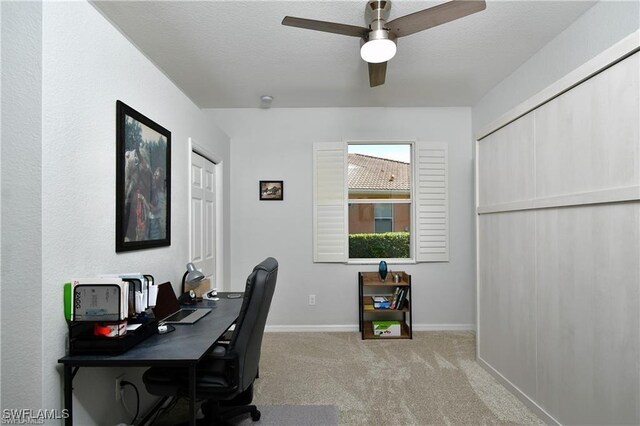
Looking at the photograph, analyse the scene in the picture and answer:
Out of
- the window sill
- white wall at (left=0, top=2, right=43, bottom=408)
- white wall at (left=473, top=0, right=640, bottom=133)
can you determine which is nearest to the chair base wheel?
white wall at (left=0, top=2, right=43, bottom=408)

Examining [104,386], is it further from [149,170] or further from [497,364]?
[497,364]

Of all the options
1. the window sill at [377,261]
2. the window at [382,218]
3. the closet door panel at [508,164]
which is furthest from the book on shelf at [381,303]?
the closet door panel at [508,164]

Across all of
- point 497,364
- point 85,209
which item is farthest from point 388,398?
point 85,209

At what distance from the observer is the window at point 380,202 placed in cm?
412

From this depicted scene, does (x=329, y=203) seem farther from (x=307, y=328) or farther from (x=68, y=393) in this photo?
(x=68, y=393)

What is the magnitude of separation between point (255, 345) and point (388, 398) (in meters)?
1.24

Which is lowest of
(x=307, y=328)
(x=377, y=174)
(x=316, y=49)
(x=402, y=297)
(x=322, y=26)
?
(x=307, y=328)

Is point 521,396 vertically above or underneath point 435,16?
underneath

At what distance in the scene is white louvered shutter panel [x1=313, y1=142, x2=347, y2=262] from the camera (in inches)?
162

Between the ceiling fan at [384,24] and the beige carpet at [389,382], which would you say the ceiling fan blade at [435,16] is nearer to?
the ceiling fan at [384,24]

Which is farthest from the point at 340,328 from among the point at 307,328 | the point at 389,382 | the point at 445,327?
the point at 389,382

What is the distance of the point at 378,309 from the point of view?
12.5ft

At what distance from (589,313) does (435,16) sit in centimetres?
181

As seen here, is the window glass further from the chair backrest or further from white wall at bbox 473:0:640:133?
the chair backrest
